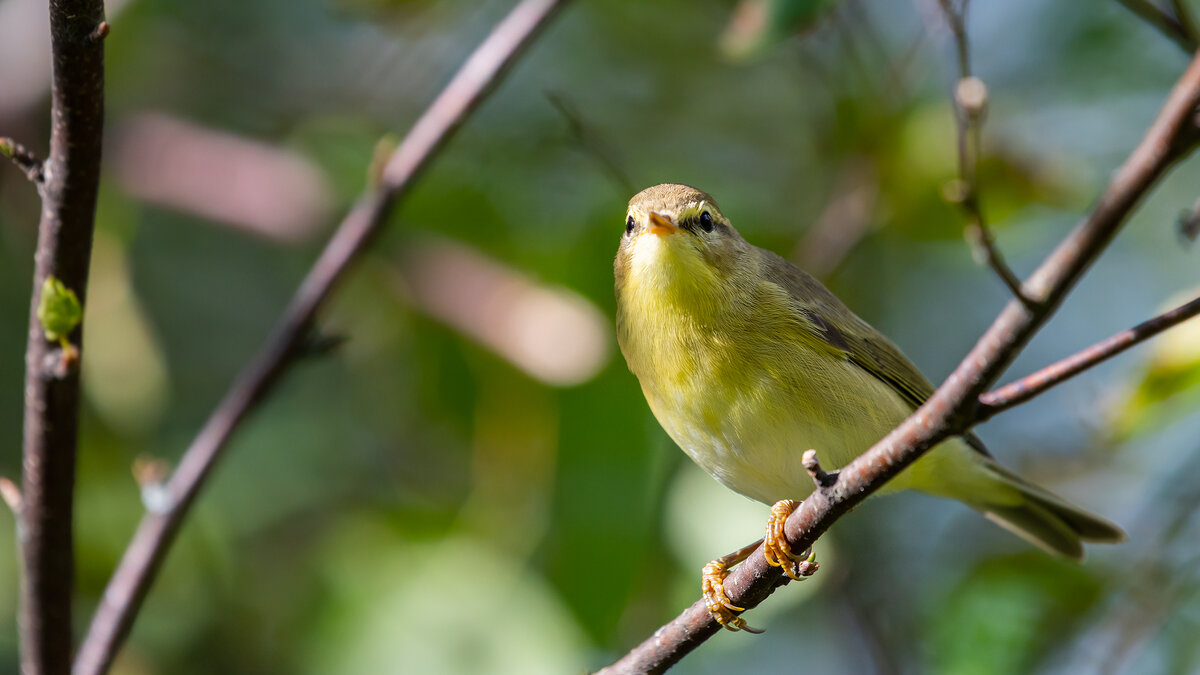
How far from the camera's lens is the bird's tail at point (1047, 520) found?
139 inches

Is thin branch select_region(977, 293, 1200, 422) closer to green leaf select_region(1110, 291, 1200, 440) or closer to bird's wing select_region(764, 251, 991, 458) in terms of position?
green leaf select_region(1110, 291, 1200, 440)

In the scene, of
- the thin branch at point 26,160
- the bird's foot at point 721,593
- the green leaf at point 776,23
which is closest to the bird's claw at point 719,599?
the bird's foot at point 721,593

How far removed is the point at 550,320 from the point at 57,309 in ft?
6.07

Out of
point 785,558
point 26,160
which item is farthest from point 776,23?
point 26,160

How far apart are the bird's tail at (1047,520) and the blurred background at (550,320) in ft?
0.40

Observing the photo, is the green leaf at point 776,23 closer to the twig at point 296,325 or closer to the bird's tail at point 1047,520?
the twig at point 296,325

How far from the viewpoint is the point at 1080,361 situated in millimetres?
1527

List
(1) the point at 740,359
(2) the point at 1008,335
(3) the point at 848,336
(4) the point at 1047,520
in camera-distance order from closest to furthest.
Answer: (2) the point at 1008,335, (1) the point at 740,359, (3) the point at 848,336, (4) the point at 1047,520

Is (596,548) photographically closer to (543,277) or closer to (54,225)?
(543,277)

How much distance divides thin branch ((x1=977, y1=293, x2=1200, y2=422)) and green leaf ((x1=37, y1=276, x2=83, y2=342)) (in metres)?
1.65

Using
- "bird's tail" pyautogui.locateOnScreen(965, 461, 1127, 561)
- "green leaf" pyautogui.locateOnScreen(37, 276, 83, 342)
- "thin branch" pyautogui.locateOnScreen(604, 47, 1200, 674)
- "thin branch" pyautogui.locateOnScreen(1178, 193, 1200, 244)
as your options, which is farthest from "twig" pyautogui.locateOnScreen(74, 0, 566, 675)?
"bird's tail" pyautogui.locateOnScreen(965, 461, 1127, 561)

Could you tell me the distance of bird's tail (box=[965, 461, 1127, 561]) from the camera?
3.54m

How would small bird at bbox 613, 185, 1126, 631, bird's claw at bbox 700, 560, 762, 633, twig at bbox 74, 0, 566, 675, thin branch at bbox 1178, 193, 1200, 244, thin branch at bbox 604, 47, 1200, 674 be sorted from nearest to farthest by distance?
thin branch at bbox 604, 47, 1200, 674 < thin branch at bbox 1178, 193, 1200, 244 < bird's claw at bbox 700, 560, 762, 633 < twig at bbox 74, 0, 566, 675 < small bird at bbox 613, 185, 1126, 631

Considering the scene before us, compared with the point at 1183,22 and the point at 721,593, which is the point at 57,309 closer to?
the point at 721,593
